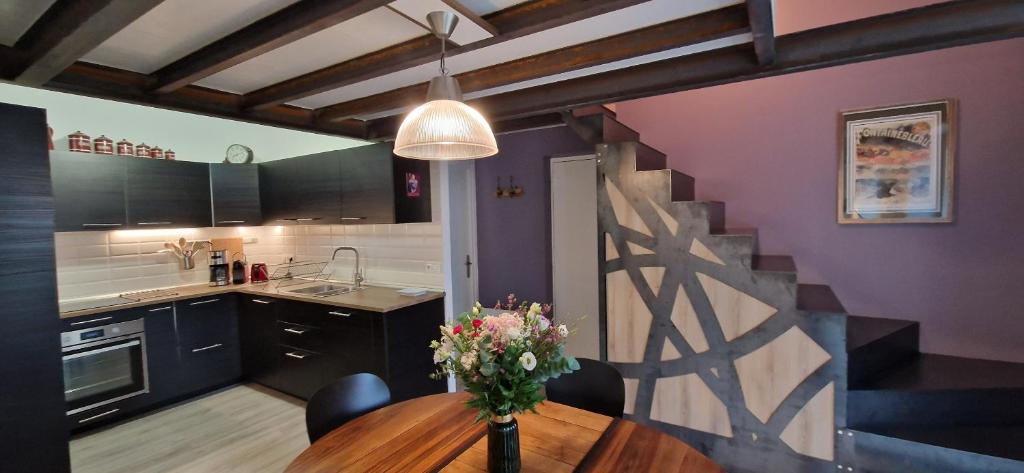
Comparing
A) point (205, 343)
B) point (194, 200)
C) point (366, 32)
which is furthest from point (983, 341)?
point (194, 200)

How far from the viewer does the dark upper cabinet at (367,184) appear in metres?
3.23

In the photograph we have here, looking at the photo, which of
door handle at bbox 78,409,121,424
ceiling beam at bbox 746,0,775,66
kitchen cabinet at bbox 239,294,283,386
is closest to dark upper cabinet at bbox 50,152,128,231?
kitchen cabinet at bbox 239,294,283,386

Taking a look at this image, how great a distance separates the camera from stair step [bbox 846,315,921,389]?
2225 mm

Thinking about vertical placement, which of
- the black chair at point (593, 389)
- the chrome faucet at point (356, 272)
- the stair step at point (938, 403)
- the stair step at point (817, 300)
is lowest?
the stair step at point (938, 403)

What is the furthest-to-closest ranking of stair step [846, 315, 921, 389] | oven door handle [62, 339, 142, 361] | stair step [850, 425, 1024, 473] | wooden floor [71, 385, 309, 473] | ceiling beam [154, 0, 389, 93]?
oven door handle [62, 339, 142, 361] → wooden floor [71, 385, 309, 473] → stair step [846, 315, 921, 389] → stair step [850, 425, 1024, 473] → ceiling beam [154, 0, 389, 93]

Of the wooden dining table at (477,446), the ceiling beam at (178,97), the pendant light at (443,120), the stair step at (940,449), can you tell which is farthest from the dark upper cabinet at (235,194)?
the stair step at (940,449)

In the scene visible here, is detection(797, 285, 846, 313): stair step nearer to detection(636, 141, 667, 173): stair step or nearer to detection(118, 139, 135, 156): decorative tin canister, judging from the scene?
detection(636, 141, 667, 173): stair step

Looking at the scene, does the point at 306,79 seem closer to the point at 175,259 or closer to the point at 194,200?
the point at 194,200

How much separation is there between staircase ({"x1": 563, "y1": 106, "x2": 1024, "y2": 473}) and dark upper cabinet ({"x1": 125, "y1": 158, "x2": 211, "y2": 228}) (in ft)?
11.3

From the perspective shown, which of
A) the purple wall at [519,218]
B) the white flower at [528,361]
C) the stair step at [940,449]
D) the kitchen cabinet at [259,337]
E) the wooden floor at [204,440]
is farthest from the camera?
the purple wall at [519,218]

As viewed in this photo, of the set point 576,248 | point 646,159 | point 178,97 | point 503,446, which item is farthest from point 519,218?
point 503,446

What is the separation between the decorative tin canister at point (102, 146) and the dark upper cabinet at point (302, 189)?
42.3 inches

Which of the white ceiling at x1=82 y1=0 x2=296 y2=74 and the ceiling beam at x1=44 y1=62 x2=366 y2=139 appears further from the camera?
the ceiling beam at x1=44 y1=62 x2=366 y2=139

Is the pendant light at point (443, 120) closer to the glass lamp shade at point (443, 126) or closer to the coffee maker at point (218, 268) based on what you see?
the glass lamp shade at point (443, 126)
